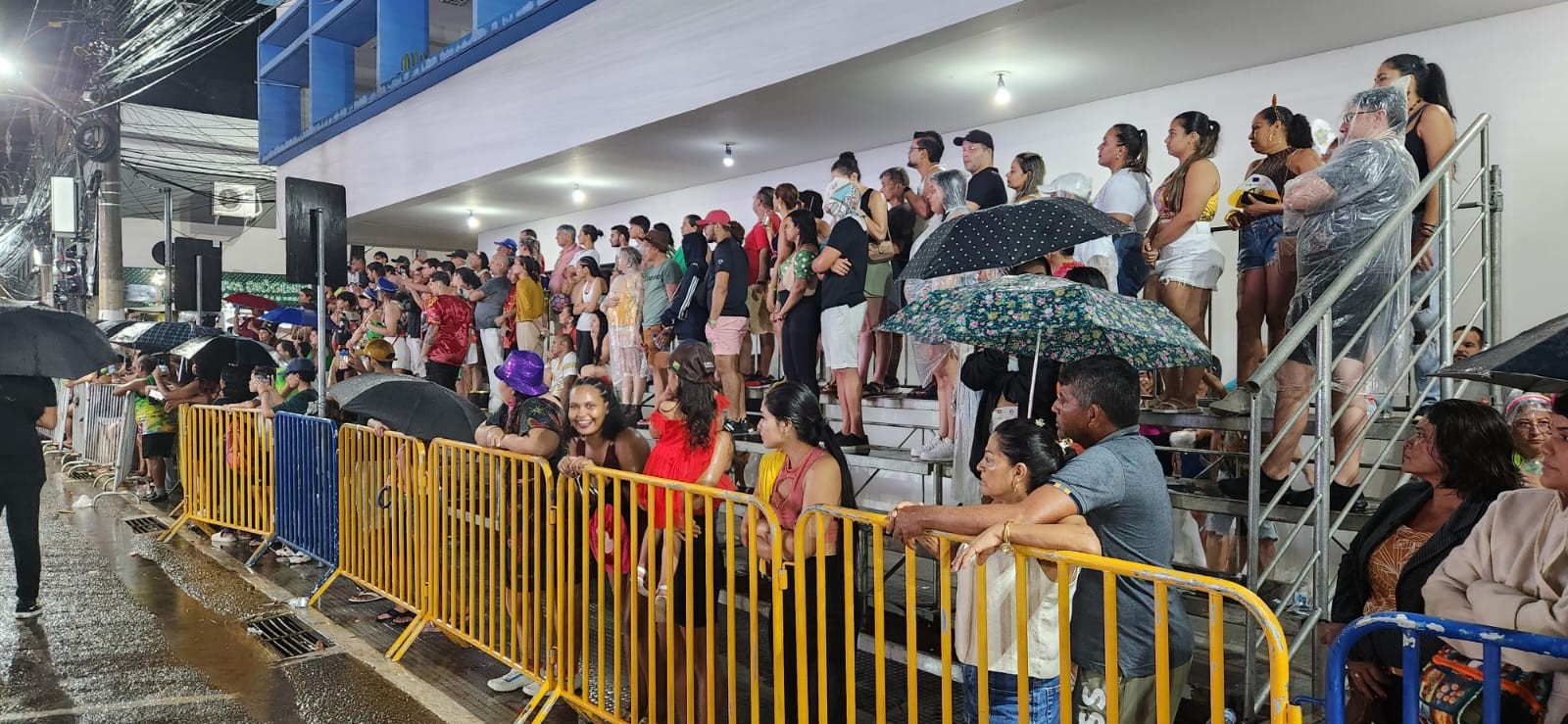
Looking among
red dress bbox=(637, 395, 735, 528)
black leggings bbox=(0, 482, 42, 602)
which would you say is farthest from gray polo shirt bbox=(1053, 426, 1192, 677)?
black leggings bbox=(0, 482, 42, 602)

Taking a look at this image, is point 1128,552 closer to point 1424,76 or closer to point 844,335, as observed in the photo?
point 1424,76

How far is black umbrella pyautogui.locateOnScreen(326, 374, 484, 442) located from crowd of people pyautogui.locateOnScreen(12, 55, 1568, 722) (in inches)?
14.0

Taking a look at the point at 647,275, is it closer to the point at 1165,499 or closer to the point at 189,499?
the point at 189,499

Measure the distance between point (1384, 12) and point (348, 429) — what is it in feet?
25.2

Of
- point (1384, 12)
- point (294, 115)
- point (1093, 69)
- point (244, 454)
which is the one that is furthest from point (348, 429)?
point (294, 115)

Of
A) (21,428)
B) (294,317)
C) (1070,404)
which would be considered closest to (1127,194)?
(1070,404)

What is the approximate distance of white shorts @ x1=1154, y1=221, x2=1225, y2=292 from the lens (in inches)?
215

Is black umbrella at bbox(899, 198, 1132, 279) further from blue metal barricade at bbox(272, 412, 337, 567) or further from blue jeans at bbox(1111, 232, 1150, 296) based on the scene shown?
blue metal barricade at bbox(272, 412, 337, 567)

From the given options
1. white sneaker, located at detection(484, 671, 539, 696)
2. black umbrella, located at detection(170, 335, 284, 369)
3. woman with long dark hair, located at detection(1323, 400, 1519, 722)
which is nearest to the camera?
woman with long dark hair, located at detection(1323, 400, 1519, 722)

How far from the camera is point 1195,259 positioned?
547 cm

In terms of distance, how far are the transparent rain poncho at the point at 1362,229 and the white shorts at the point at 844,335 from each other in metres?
3.15

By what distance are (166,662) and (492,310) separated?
6524mm

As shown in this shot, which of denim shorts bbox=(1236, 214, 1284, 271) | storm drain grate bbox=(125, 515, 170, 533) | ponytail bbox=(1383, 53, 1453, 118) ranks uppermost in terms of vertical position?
ponytail bbox=(1383, 53, 1453, 118)

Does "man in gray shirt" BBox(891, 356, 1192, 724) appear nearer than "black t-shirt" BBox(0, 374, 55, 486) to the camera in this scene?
Yes
